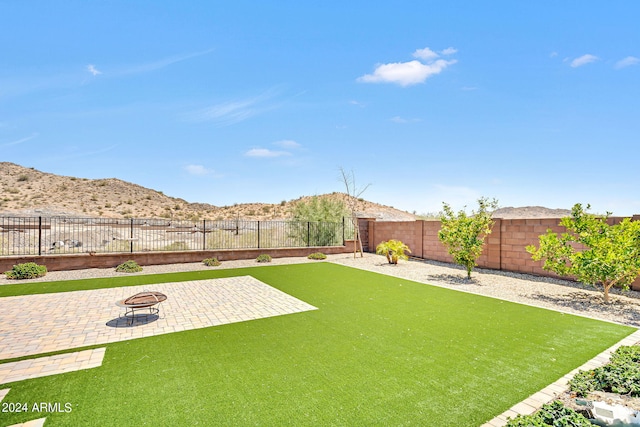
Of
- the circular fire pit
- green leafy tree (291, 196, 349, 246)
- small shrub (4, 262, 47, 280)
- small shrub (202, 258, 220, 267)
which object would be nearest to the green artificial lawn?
the circular fire pit

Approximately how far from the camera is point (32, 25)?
9.96 m

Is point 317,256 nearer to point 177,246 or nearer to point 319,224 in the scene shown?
point 319,224

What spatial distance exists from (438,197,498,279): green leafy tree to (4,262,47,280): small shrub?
1407 centimetres

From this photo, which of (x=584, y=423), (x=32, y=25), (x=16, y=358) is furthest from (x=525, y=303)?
(x=32, y=25)

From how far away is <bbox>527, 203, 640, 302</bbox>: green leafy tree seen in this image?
7262mm

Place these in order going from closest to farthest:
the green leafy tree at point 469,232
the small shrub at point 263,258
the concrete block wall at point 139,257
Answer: the green leafy tree at point 469,232 → the concrete block wall at point 139,257 → the small shrub at point 263,258

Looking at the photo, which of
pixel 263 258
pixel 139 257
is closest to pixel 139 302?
pixel 139 257

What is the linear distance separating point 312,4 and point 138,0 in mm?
5826

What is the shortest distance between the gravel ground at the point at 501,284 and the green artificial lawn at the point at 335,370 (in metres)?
1.18

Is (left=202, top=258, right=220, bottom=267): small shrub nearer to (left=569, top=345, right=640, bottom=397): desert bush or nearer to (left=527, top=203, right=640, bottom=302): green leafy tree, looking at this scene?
(left=527, top=203, right=640, bottom=302): green leafy tree

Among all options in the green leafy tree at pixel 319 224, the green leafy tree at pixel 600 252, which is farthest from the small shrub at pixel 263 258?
the green leafy tree at pixel 600 252

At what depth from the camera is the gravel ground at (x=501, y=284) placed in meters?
7.33

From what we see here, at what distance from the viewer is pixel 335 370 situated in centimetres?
403

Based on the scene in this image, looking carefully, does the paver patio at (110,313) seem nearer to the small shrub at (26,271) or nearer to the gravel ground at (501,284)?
the small shrub at (26,271)
